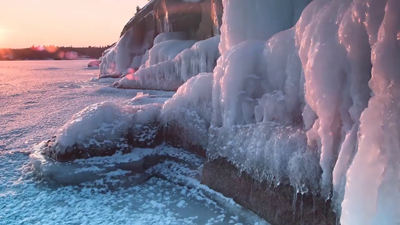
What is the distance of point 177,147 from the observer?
5254 millimetres

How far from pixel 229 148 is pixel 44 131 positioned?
429 centimetres

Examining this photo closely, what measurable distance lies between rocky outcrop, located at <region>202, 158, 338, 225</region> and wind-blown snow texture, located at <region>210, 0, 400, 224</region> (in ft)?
0.40

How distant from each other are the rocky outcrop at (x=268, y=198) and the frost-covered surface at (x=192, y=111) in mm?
841

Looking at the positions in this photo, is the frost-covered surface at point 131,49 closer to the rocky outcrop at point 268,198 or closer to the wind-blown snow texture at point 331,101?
the wind-blown snow texture at point 331,101

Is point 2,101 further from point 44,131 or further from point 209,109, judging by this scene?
point 209,109

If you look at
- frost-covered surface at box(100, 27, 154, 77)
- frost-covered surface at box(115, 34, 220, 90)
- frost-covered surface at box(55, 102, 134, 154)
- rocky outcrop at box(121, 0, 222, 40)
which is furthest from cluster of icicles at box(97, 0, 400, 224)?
frost-covered surface at box(100, 27, 154, 77)

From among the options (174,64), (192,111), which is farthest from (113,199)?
(174,64)

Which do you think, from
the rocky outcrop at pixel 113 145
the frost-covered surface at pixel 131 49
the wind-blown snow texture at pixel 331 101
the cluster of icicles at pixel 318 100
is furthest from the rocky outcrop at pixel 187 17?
the wind-blown snow texture at pixel 331 101

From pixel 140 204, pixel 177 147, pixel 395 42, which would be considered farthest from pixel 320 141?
pixel 177 147

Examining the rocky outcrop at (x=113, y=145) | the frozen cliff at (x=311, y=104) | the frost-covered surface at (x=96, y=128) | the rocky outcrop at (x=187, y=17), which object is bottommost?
the rocky outcrop at (x=113, y=145)

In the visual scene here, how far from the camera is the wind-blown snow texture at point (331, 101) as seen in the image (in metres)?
1.91

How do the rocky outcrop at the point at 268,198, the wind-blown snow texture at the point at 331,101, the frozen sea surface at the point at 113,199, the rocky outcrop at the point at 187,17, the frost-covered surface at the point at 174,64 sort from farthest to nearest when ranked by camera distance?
the rocky outcrop at the point at 187,17 < the frost-covered surface at the point at 174,64 < the frozen sea surface at the point at 113,199 < the rocky outcrop at the point at 268,198 < the wind-blown snow texture at the point at 331,101

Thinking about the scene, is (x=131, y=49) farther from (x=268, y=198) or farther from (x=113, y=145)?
(x=268, y=198)

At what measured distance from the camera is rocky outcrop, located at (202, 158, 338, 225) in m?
2.77
